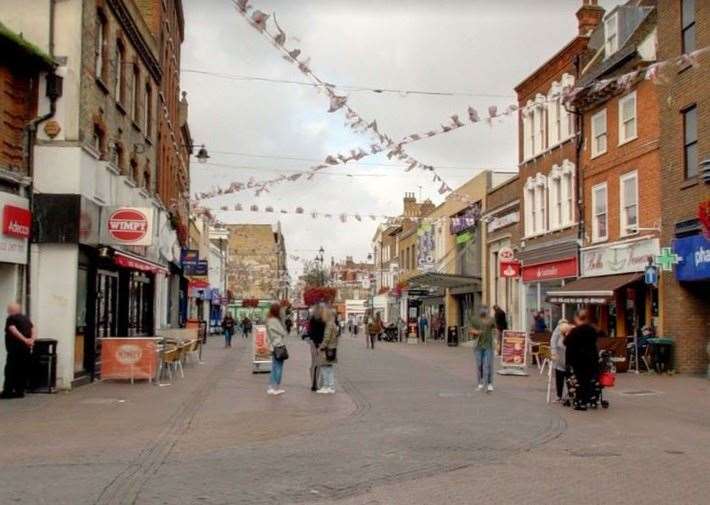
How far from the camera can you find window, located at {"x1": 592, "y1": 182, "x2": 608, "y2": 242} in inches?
1055

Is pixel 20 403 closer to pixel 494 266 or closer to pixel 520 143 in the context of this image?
pixel 520 143

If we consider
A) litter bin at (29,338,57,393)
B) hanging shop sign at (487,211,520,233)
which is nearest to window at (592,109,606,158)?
hanging shop sign at (487,211,520,233)

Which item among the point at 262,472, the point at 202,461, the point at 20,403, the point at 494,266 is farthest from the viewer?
the point at 494,266

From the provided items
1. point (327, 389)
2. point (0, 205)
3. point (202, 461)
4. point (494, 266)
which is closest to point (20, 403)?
point (0, 205)

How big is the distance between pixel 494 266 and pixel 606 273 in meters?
12.7

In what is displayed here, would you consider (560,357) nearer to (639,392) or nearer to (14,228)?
(639,392)

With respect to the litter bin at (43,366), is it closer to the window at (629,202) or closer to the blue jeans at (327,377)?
the blue jeans at (327,377)

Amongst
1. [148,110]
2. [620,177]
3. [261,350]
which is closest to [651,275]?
[620,177]

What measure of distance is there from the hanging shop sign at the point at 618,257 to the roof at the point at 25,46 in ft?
51.1

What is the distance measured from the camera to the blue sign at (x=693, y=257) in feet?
66.2

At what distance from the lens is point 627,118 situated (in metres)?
25.1

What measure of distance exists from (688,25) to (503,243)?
16.8m

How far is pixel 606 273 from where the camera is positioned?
26188mm

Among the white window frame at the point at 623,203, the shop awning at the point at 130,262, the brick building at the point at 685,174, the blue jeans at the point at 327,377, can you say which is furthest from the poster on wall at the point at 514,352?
the shop awning at the point at 130,262
